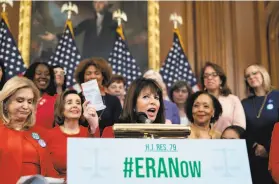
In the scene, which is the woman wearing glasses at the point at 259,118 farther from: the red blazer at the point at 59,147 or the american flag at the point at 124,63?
the american flag at the point at 124,63

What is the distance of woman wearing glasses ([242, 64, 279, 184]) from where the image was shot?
430cm

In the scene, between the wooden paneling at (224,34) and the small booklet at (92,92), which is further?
the wooden paneling at (224,34)

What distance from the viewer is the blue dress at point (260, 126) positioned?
170 inches

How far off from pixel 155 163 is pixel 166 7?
6.90 meters

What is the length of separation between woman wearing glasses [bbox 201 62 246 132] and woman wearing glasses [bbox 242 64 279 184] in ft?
0.34

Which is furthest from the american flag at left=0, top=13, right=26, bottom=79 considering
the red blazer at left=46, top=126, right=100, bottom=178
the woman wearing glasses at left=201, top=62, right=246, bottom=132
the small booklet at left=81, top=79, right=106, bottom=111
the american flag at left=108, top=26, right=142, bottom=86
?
the small booklet at left=81, top=79, right=106, bottom=111

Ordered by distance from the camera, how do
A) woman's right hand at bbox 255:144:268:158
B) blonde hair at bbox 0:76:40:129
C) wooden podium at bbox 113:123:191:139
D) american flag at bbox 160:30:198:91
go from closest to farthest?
wooden podium at bbox 113:123:191:139
blonde hair at bbox 0:76:40:129
woman's right hand at bbox 255:144:268:158
american flag at bbox 160:30:198:91

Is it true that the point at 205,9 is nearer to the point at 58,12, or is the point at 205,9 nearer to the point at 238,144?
the point at 58,12

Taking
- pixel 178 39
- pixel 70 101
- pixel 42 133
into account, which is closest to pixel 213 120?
pixel 70 101

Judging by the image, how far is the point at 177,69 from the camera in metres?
7.71

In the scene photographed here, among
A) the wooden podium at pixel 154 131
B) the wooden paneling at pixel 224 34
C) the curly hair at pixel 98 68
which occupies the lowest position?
the wooden podium at pixel 154 131

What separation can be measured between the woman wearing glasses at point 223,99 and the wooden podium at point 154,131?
7.50 ft

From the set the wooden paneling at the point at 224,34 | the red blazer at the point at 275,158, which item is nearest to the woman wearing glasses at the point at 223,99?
the red blazer at the point at 275,158

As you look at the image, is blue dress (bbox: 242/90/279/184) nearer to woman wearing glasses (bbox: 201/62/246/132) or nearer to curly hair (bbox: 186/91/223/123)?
woman wearing glasses (bbox: 201/62/246/132)
